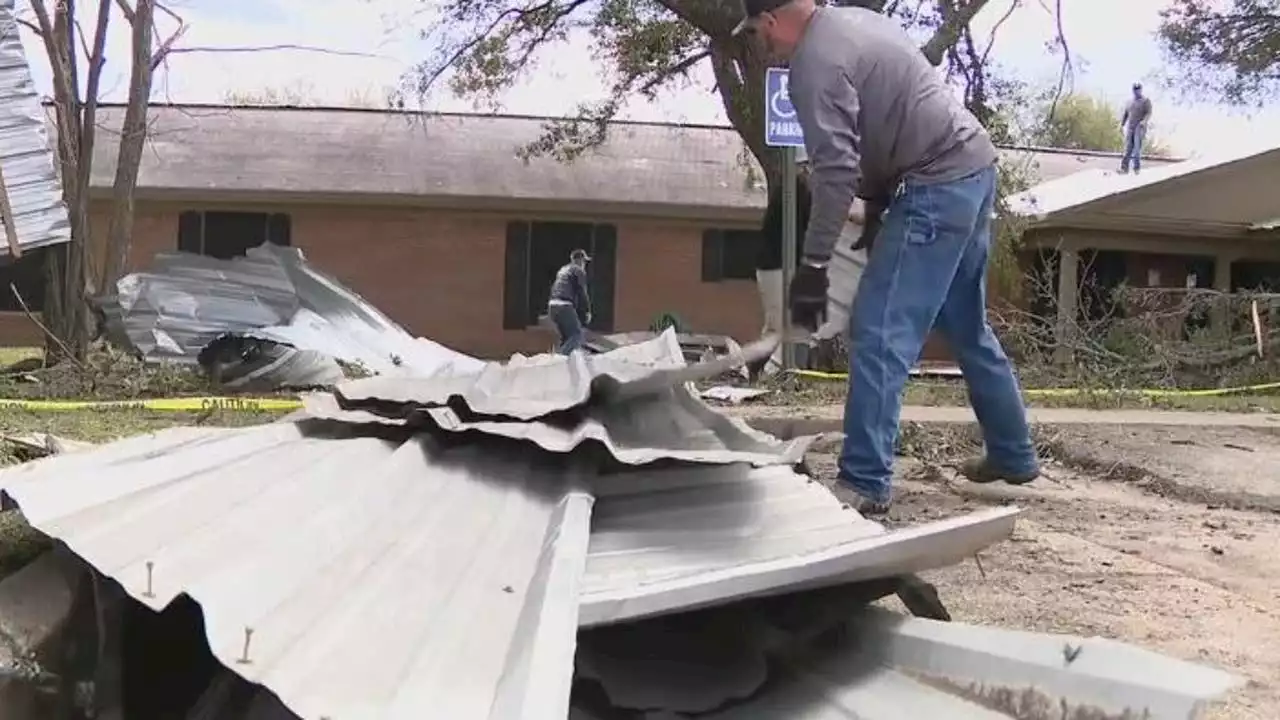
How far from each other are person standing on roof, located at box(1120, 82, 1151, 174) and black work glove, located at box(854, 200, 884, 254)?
1976cm

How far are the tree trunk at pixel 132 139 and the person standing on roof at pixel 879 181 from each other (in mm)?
11374

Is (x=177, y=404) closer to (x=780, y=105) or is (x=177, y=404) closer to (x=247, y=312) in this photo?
(x=247, y=312)

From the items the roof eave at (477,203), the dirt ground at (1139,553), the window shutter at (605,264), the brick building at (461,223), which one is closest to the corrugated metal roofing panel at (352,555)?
the dirt ground at (1139,553)

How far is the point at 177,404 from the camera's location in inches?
338

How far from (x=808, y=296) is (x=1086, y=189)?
1867cm

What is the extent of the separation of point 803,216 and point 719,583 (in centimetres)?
767

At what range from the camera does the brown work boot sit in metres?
4.31

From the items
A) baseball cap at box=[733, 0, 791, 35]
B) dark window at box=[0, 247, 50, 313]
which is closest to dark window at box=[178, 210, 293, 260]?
dark window at box=[0, 247, 50, 313]

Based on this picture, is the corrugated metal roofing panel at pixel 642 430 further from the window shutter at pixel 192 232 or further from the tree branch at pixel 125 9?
the window shutter at pixel 192 232

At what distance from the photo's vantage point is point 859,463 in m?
3.68

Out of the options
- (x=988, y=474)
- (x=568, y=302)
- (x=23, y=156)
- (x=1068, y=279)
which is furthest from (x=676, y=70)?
(x=988, y=474)

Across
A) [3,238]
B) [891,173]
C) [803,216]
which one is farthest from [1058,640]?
[3,238]

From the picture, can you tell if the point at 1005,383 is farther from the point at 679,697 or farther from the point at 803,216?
the point at 803,216

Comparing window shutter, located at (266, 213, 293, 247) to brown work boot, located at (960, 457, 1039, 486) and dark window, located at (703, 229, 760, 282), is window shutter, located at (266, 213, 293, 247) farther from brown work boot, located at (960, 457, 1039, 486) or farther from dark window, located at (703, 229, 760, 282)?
brown work boot, located at (960, 457, 1039, 486)
